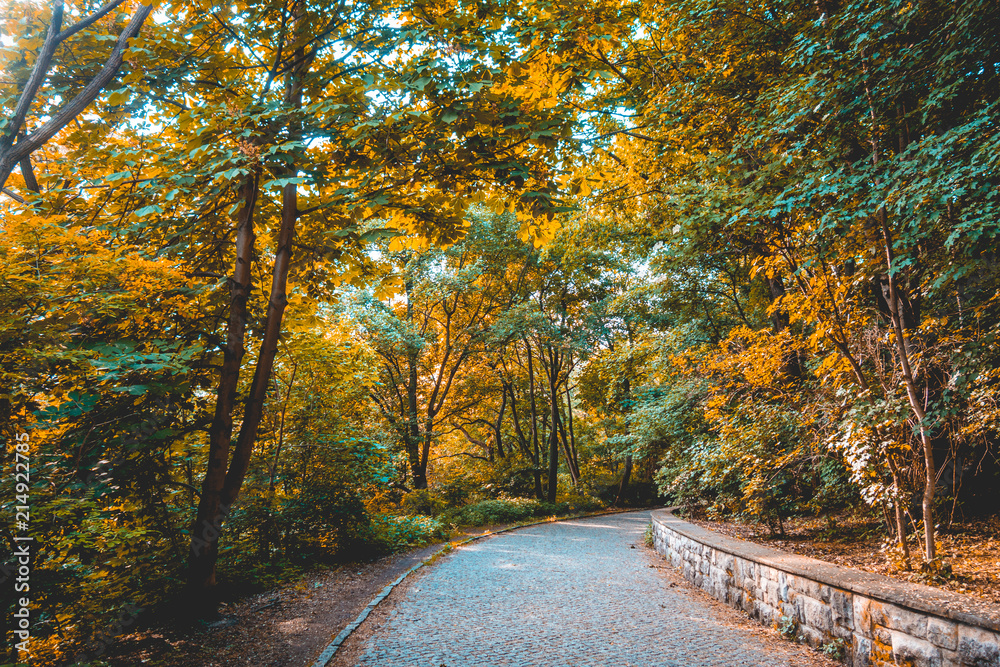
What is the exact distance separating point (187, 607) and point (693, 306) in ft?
37.6

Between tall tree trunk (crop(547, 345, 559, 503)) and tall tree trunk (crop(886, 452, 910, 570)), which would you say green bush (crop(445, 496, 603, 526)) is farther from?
tall tree trunk (crop(886, 452, 910, 570))

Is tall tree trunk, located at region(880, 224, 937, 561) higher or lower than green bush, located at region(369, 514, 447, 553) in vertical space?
higher

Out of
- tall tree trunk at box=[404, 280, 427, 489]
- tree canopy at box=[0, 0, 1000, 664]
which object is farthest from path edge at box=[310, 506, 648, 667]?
tall tree trunk at box=[404, 280, 427, 489]

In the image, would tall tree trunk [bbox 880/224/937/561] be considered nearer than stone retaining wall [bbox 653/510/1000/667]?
No

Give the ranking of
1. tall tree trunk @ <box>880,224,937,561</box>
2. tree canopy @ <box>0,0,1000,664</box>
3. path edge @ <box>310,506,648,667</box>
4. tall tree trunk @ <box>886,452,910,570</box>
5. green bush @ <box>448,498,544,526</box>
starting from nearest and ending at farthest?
1. tree canopy @ <box>0,0,1000,664</box>
2. tall tree trunk @ <box>880,224,937,561</box>
3. path edge @ <box>310,506,648,667</box>
4. tall tree trunk @ <box>886,452,910,570</box>
5. green bush @ <box>448,498,544,526</box>

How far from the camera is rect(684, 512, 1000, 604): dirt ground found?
406 centimetres

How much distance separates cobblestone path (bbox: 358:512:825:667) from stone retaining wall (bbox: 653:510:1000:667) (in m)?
0.29

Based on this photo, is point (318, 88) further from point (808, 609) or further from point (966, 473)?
point (966, 473)

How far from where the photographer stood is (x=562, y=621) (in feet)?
17.0

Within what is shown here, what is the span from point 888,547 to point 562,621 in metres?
3.28

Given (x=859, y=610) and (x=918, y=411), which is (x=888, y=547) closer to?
(x=918, y=411)

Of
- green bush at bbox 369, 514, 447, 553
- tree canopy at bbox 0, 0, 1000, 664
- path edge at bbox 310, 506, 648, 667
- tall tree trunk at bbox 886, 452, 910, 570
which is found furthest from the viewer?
green bush at bbox 369, 514, 447, 553

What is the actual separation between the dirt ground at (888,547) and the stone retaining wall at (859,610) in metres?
0.62

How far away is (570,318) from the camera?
58.6 ft
